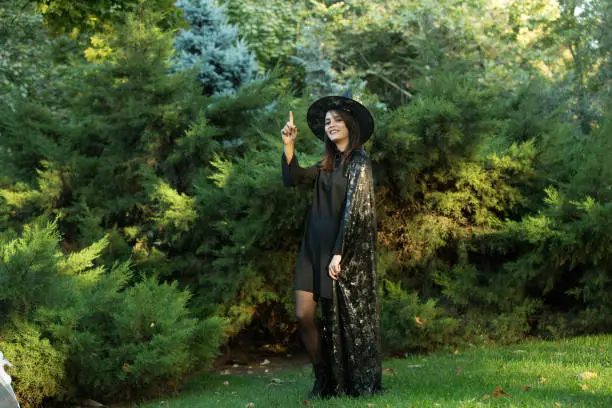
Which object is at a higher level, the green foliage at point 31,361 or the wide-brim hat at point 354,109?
the wide-brim hat at point 354,109

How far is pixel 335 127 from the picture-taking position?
5566mm

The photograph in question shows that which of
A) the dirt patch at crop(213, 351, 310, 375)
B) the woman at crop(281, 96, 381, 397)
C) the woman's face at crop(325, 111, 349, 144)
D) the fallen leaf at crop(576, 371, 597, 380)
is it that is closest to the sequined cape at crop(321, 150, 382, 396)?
the woman at crop(281, 96, 381, 397)

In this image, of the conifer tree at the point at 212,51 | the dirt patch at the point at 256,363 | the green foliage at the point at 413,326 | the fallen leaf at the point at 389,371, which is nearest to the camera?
the fallen leaf at the point at 389,371

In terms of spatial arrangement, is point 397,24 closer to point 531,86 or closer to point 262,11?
point 262,11

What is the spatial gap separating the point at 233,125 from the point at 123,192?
1991 mm

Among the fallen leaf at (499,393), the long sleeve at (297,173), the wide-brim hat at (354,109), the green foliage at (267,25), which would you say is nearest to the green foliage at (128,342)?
the long sleeve at (297,173)

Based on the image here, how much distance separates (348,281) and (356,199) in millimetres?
607

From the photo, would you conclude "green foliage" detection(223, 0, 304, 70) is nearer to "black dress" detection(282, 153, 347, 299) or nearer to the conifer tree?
the conifer tree

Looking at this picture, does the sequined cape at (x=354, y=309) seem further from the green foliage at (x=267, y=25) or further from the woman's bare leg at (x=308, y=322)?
the green foliage at (x=267, y=25)

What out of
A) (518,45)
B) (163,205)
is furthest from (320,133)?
(518,45)

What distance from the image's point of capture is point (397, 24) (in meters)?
22.4

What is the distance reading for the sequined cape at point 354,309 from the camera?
5305 mm

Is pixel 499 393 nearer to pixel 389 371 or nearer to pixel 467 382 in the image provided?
pixel 467 382

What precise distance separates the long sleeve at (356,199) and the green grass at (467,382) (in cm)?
120
